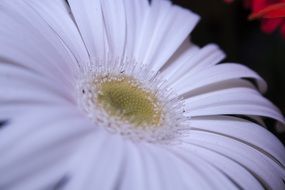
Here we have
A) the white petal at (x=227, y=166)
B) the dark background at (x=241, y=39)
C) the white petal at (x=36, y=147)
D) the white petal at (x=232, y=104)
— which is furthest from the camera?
the dark background at (x=241, y=39)

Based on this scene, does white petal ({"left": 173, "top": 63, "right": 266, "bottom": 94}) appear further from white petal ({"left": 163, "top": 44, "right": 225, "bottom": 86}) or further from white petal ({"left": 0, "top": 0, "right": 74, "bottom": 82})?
white petal ({"left": 0, "top": 0, "right": 74, "bottom": 82})

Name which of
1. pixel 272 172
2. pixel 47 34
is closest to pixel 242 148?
pixel 272 172

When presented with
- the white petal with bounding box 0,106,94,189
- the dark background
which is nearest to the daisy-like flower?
the white petal with bounding box 0,106,94,189

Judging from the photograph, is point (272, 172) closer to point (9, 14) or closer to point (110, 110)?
point (110, 110)

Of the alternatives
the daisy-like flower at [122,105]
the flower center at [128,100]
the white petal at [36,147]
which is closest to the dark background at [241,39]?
the daisy-like flower at [122,105]

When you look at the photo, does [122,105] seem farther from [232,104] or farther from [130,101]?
[232,104]

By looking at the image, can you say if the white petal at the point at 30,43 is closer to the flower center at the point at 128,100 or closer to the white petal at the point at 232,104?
the flower center at the point at 128,100
